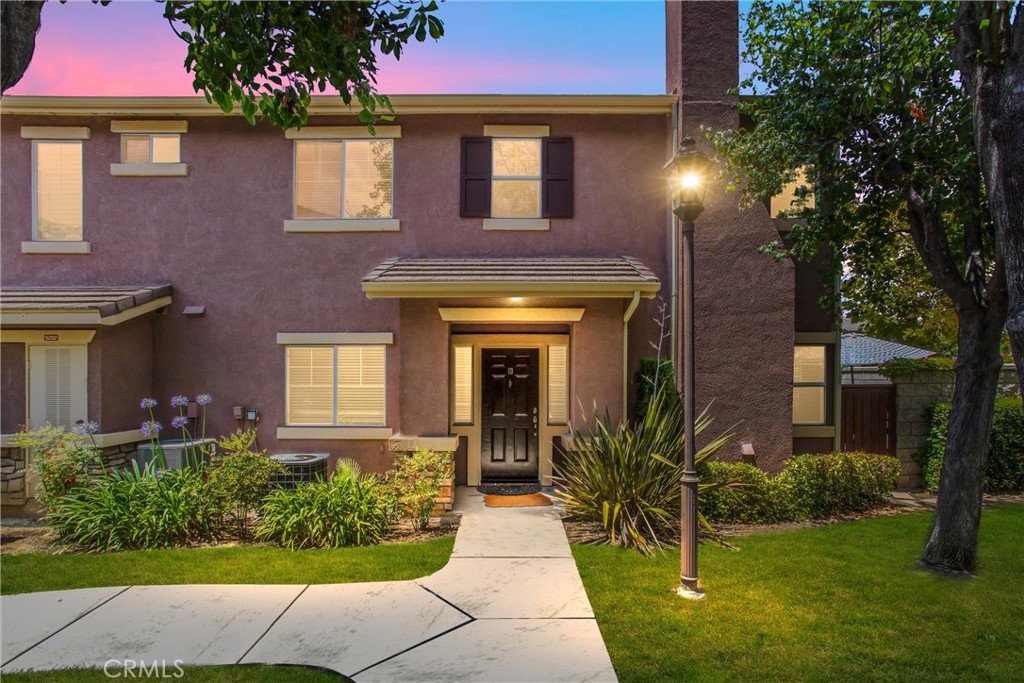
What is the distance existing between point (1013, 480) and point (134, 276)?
15.9 m

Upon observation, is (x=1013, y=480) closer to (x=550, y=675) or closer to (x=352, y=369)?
(x=550, y=675)

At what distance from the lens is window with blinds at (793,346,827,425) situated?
1041 cm

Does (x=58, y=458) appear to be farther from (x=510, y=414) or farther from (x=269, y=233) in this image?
(x=510, y=414)

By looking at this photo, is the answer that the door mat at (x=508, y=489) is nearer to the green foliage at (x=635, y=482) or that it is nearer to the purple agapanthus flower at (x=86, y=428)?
the green foliage at (x=635, y=482)

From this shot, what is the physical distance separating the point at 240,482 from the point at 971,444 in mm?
8559

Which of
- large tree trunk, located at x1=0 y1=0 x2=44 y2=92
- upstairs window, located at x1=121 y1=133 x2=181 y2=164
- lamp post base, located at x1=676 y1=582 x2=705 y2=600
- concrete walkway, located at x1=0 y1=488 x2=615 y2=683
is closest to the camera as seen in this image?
large tree trunk, located at x1=0 y1=0 x2=44 y2=92

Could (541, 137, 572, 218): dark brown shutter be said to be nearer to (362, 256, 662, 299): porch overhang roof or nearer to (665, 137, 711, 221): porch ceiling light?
(362, 256, 662, 299): porch overhang roof

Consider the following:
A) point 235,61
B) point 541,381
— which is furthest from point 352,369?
point 235,61

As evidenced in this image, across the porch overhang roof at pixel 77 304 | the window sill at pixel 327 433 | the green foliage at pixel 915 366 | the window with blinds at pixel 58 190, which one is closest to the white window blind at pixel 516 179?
the window sill at pixel 327 433

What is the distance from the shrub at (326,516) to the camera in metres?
6.93

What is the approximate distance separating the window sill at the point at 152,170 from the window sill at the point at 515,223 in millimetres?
5421

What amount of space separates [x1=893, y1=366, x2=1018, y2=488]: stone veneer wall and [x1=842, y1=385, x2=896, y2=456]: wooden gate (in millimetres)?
121

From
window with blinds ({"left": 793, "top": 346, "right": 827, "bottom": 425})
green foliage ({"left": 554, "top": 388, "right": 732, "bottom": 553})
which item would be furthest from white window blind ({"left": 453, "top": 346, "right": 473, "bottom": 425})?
window with blinds ({"left": 793, "top": 346, "right": 827, "bottom": 425})

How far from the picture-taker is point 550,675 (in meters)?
4.07
